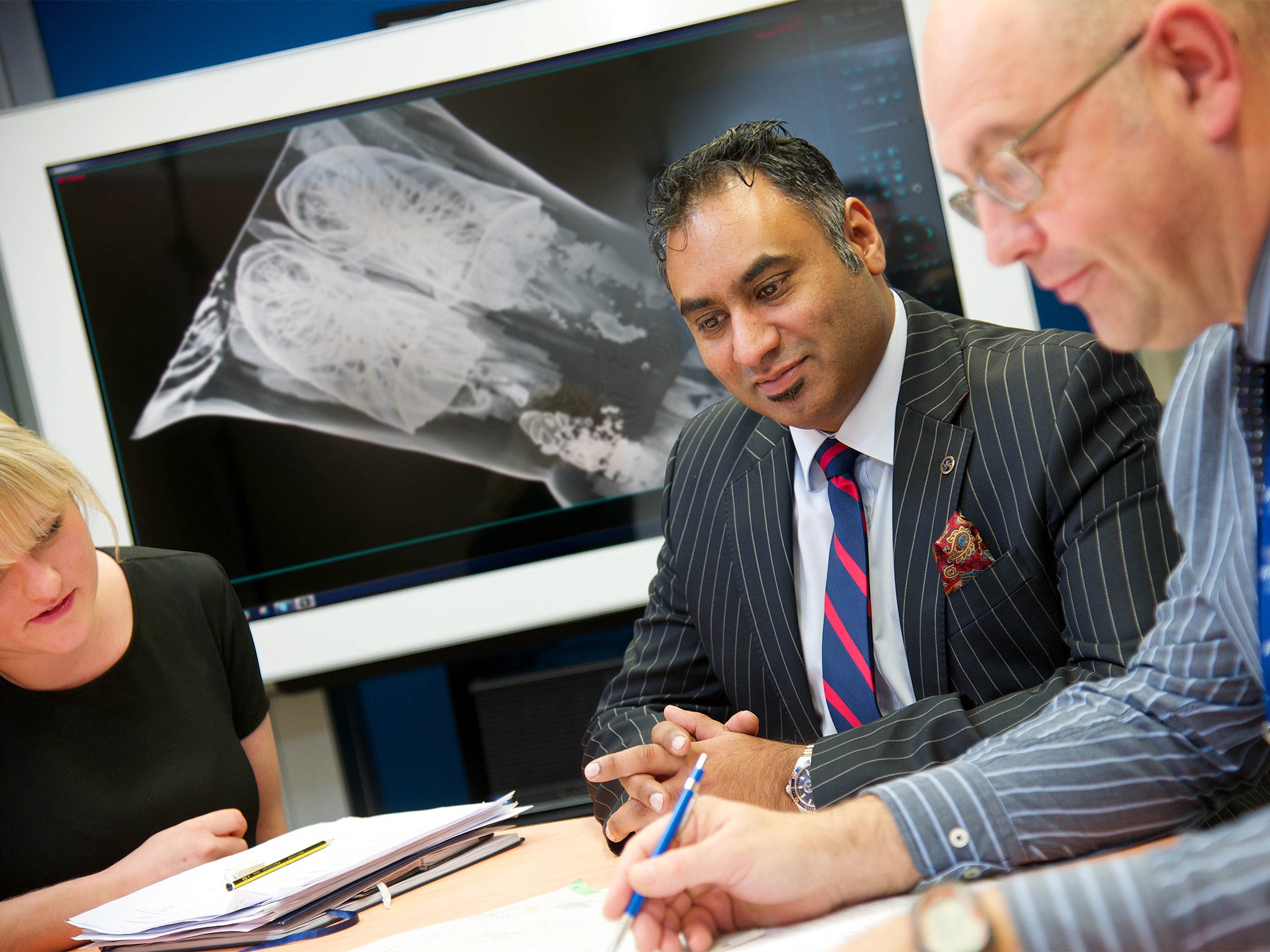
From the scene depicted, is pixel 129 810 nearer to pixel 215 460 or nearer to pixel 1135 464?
pixel 215 460

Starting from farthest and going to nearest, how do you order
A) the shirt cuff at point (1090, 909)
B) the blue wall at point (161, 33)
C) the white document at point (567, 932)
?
the blue wall at point (161, 33), the white document at point (567, 932), the shirt cuff at point (1090, 909)

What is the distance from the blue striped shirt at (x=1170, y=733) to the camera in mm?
864

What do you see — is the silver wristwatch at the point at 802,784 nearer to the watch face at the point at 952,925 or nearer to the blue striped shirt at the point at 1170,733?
the blue striped shirt at the point at 1170,733

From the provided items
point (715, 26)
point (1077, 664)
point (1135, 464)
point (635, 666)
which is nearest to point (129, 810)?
point (635, 666)

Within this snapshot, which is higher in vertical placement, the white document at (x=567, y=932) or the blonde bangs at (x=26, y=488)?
the blonde bangs at (x=26, y=488)

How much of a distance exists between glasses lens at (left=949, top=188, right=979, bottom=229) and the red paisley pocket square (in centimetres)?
49

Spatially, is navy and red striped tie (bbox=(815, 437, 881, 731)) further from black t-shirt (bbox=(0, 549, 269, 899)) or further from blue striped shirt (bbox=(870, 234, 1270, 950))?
black t-shirt (bbox=(0, 549, 269, 899))

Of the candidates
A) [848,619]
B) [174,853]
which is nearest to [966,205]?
[848,619]

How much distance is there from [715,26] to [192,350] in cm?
144

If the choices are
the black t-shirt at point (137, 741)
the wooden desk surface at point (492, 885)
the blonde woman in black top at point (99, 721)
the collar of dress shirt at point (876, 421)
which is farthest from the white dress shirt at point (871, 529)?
the black t-shirt at point (137, 741)

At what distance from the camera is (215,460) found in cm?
251

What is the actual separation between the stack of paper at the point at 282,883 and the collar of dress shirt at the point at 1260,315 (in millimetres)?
988

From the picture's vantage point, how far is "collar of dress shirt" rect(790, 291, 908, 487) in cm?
146

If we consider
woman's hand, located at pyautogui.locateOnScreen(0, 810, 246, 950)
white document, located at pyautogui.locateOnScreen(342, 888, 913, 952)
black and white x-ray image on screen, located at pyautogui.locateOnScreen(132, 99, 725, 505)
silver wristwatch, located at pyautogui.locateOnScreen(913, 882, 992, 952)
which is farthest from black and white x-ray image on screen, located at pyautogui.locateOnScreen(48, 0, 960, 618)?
silver wristwatch, located at pyautogui.locateOnScreen(913, 882, 992, 952)
